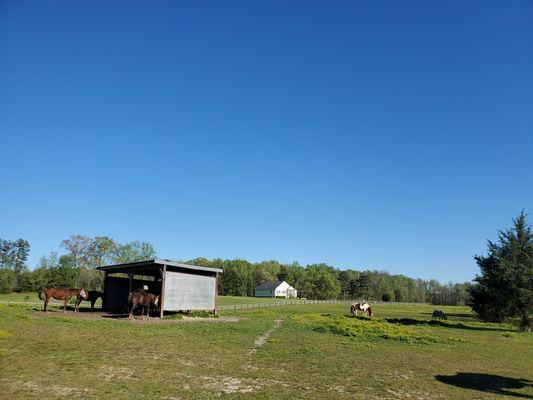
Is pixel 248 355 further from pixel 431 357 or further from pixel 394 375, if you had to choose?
pixel 431 357

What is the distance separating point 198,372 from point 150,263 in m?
16.7

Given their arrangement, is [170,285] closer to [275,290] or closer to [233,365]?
[233,365]

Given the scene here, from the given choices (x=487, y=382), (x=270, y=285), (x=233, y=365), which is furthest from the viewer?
(x=270, y=285)

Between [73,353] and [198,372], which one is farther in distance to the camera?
[73,353]

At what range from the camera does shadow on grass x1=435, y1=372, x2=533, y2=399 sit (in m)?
11.1

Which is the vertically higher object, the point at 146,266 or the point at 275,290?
the point at 146,266

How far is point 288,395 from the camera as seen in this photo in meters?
9.35

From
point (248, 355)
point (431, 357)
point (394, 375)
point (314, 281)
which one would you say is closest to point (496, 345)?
point (431, 357)

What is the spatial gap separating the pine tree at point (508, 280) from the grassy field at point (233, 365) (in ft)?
41.5

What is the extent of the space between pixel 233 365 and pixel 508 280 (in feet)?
92.3

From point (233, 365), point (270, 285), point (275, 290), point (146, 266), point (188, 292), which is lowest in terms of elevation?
point (275, 290)

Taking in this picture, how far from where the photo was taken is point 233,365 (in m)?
12.4

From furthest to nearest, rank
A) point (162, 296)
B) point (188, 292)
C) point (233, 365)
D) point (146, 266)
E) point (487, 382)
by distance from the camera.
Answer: point (188, 292) → point (146, 266) → point (162, 296) → point (233, 365) → point (487, 382)

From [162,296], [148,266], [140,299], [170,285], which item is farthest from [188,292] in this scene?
[140,299]
